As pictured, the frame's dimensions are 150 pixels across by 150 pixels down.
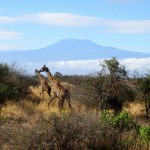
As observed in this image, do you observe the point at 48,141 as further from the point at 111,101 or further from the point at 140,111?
the point at 140,111

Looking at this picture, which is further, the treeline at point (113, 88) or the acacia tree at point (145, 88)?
the acacia tree at point (145, 88)

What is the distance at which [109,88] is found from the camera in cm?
2067

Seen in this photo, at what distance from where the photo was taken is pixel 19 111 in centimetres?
1994

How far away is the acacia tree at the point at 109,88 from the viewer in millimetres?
20609

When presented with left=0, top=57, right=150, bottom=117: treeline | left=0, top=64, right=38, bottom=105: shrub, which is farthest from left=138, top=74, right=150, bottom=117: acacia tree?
left=0, top=64, right=38, bottom=105: shrub

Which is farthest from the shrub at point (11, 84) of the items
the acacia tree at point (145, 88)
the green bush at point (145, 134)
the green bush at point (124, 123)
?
the green bush at point (145, 134)

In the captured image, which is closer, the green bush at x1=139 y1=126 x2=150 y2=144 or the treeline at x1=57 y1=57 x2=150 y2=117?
the green bush at x1=139 y1=126 x2=150 y2=144

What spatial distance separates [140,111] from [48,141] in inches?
511

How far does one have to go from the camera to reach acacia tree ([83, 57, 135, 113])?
20.6 metres

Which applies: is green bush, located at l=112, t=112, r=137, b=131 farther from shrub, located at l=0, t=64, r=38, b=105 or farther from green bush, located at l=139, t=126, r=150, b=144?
shrub, located at l=0, t=64, r=38, b=105

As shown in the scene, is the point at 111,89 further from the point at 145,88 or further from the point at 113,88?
the point at 145,88

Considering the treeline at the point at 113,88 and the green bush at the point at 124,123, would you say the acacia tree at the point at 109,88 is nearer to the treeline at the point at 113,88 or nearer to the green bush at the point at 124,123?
the treeline at the point at 113,88

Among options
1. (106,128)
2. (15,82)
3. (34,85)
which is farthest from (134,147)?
(34,85)

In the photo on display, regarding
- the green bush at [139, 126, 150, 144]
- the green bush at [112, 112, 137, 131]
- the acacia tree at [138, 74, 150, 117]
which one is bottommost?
the green bush at [139, 126, 150, 144]
